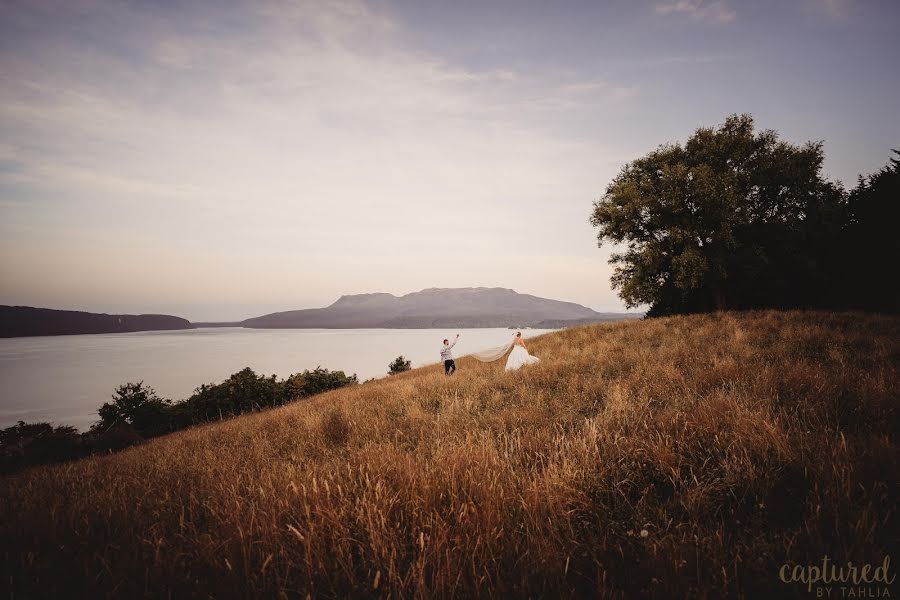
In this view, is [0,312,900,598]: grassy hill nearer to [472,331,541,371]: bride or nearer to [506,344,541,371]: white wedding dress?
[472,331,541,371]: bride

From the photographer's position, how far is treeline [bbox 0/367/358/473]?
13.8 meters

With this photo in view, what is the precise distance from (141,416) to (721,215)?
130 feet

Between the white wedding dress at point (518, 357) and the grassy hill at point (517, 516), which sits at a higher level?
the grassy hill at point (517, 516)

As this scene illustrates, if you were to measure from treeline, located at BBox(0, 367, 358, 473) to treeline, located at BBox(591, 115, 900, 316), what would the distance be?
2630 centimetres

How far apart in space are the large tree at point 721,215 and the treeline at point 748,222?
6cm

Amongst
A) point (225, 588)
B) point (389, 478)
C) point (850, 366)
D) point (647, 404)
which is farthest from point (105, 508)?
point (850, 366)

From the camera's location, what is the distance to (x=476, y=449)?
3.20m

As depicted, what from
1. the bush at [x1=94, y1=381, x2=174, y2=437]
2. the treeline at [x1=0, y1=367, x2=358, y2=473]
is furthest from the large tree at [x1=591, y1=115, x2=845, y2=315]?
the bush at [x1=94, y1=381, x2=174, y2=437]

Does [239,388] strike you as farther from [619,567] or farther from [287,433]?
[619,567]

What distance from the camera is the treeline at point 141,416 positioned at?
45.4 feet

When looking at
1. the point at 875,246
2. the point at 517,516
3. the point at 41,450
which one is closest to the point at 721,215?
the point at 875,246

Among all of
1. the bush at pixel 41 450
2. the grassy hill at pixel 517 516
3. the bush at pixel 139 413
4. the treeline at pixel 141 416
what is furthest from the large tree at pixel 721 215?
the bush at pixel 139 413

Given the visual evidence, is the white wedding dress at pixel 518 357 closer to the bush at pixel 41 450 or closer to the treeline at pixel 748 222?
the treeline at pixel 748 222

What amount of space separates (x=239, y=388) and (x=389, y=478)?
2934 centimetres
